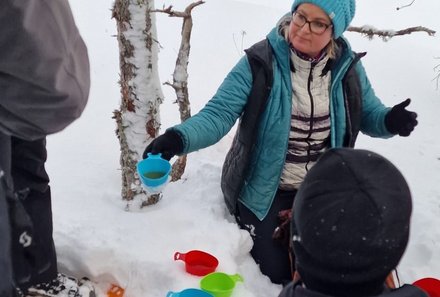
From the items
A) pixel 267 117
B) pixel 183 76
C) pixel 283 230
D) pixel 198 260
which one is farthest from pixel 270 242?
pixel 183 76

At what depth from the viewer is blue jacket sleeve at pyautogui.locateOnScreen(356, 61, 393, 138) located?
10.4 ft

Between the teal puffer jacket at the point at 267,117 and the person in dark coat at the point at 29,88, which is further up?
the person in dark coat at the point at 29,88

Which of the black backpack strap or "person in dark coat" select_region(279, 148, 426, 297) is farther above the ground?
"person in dark coat" select_region(279, 148, 426, 297)

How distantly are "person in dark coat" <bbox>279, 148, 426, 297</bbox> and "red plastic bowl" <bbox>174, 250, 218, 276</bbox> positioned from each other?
1145 millimetres

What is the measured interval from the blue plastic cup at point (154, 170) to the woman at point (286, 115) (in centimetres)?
36

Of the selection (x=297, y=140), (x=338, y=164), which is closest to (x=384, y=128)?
(x=297, y=140)

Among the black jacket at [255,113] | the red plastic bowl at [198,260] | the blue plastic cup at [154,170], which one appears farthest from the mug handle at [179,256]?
the black jacket at [255,113]

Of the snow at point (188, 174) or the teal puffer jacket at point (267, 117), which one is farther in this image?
the teal puffer jacket at point (267, 117)

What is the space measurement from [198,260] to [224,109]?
863 mm

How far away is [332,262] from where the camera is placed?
142 cm

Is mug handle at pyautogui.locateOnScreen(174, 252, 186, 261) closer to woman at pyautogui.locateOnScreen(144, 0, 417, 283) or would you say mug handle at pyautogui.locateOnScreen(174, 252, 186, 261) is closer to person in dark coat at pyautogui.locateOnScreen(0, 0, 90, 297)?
woman at pyautogui.locateOnScreen(144, 0, 417, 283)

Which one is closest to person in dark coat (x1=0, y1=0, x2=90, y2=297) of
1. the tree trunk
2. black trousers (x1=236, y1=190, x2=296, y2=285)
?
black trousers (x1=236, y1=190, x2=296, y2=285)

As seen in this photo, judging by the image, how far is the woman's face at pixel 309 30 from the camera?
2.79 meters

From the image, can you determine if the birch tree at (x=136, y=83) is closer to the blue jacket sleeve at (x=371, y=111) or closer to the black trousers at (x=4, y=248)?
the blue jacket sleeve at (x=371, y=111)
